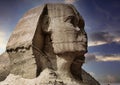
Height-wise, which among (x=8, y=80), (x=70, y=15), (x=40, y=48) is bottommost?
(x=8, y=80)

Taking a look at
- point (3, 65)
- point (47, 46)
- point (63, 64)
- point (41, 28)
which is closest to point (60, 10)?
point (41, 28)

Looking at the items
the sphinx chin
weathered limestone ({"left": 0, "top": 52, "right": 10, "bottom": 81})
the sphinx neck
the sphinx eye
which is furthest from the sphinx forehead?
weathered limestone ({"left": 0, "top": 52, "right": 10, "bottom": 81})

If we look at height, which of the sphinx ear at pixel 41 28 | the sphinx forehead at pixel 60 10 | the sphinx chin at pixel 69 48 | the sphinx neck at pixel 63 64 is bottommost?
the sphinx neck at pixel 63 64

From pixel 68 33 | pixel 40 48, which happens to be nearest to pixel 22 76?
pixel 40 48

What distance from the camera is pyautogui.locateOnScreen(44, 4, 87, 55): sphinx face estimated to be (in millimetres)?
13137

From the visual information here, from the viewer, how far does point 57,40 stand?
13195 mm

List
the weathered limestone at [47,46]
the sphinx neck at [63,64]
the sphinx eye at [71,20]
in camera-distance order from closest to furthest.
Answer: the weathered limestone at [47,46] → the sphinx neck at [63,64] → the sphinx eye at [71,20]

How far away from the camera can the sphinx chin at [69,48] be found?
13109 mm

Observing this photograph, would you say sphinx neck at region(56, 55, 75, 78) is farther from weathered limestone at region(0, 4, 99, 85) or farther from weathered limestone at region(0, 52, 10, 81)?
weathered limestone at region(0, 52, 10, 81)

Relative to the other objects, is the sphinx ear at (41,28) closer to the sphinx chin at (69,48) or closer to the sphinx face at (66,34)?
the sphinx face at (66,34)

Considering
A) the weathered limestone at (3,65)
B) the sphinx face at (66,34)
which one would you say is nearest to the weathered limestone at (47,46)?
the sphinx face at (66,34)

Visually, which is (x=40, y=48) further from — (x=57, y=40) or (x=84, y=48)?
(x=84, y=48)

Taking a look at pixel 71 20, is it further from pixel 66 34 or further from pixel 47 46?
pixel 47 46

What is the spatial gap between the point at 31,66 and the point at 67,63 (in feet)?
4.40
